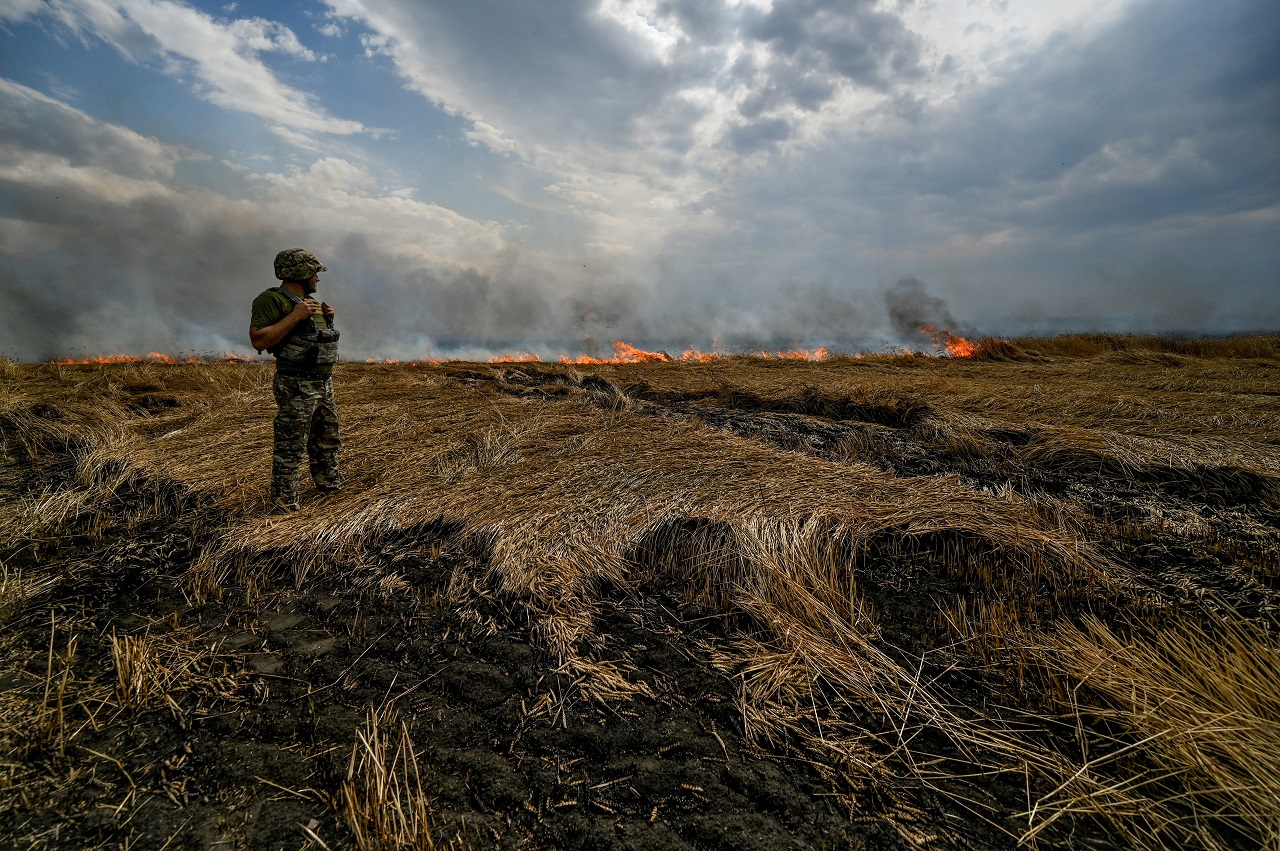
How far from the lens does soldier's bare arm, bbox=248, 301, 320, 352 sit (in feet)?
13.9

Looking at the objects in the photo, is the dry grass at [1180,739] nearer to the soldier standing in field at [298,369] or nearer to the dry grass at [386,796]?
the dry grass at [386,796]

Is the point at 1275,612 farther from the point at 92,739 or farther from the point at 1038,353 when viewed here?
the point at 1038,353

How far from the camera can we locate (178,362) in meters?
14.2

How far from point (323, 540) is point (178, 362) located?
15.2m

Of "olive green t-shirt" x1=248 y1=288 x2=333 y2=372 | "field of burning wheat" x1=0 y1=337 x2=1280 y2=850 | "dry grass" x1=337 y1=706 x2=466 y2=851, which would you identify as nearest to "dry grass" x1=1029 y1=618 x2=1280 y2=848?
"field of burning wheat" x1=0 y1=337 x2=1280 y2=850

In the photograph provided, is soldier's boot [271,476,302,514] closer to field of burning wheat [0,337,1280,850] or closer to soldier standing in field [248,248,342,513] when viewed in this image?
soldier standing in field [248,248,342,513]

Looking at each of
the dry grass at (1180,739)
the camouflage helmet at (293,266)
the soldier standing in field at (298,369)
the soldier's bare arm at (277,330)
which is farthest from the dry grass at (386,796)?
the camouflage helmet at (293,266)

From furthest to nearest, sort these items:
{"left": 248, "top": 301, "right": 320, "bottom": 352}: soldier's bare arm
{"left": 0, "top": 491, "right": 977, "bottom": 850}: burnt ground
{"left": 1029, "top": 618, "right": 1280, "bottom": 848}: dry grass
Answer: {"left": 248, "top": 301, "right": 320, "bottom": 352}: soldier's bare arm < {"left": 0, "top": 491, "right": 977, "bottom": 850}: burnt ground < {"left": 1029, "top": 618, "right": 1280, "bottom": 848}: dry grass

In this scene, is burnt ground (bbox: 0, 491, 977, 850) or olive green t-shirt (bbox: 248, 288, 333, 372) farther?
olive green t-shirt (bbox: 248, 288, 333, 372)

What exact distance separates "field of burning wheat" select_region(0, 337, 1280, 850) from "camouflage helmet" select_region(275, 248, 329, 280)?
193 centimetres

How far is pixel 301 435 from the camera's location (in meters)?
4.48

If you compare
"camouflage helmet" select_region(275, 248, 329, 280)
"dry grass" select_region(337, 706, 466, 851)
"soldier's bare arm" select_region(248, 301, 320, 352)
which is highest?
"camouflage helmet" select_region(275, 248, 329, 280)

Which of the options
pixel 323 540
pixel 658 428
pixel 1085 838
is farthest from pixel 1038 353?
pixel 323 540

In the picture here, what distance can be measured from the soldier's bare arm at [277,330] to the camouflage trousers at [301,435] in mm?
342
